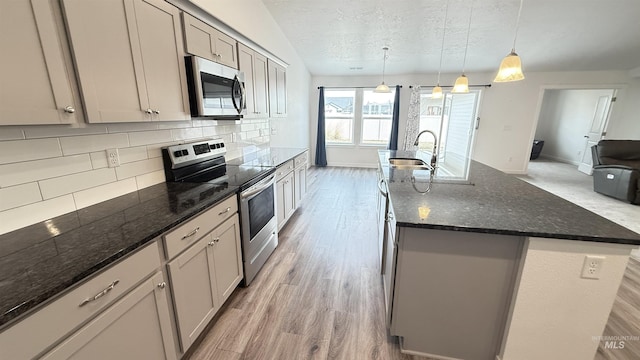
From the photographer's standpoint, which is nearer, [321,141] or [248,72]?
[248,72]

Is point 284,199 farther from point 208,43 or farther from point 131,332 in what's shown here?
point 131,332

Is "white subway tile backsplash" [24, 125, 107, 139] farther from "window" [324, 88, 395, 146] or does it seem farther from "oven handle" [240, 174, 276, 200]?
"window" [324, 88, 395, 146]

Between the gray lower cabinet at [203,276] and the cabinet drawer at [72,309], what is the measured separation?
0.72 feet

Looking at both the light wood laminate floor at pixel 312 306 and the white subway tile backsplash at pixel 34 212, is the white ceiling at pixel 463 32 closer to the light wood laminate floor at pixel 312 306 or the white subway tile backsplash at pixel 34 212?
the light wood laminate floor at pixel 312 306

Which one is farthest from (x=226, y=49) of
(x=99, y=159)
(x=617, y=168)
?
(x=617, y=168)

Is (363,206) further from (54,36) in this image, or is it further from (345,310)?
(54,36)

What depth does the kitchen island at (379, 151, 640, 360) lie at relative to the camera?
124 cm

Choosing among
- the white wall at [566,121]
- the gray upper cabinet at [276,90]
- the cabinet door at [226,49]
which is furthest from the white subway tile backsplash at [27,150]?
the white wall at [566,121]

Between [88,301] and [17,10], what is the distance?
1.10 metres

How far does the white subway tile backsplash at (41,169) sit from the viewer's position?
113 centimetres

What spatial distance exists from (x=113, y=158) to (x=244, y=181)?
0.83m

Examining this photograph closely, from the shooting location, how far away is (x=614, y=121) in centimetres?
586

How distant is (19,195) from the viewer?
117cm

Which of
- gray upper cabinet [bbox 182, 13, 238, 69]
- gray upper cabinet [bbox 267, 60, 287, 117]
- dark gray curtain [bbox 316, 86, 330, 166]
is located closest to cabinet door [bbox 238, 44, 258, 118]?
gray upper cabinet [bbox 182, 13, 238, 69]
